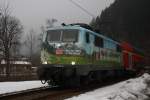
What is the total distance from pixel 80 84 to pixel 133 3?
4733 centimetres

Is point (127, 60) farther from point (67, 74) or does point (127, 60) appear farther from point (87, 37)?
point (67, 74)

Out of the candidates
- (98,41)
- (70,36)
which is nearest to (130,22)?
(98,41)

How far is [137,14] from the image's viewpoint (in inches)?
2499

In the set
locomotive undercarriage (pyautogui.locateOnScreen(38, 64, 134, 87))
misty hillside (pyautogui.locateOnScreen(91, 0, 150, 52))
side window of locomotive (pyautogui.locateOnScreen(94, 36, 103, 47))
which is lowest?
locomotive undercarriage (pyautogui.locateOnScreen(38, 64, 134, 87))

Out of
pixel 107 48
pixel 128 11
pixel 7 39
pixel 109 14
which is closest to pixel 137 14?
pixel 128 11

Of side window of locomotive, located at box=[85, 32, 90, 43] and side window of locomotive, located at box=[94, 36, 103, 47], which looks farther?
side window of locomotive, located at box=[94, 36, 103, 47]

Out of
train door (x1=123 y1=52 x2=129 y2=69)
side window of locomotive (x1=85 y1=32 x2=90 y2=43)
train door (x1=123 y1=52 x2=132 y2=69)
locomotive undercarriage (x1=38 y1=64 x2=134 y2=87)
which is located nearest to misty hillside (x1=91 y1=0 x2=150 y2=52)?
train door (x1=123 y1=52 x2=132 y2=69)

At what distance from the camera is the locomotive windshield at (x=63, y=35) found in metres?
16.8

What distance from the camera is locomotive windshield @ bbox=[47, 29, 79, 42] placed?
1681 cm

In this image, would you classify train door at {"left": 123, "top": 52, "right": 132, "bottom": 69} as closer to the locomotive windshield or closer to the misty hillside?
the locomotive windshield

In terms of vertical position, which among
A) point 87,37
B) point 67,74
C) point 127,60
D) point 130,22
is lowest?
point 67,74

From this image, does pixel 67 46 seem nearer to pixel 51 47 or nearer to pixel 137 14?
pixel 51 47

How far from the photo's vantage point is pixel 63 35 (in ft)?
56.2

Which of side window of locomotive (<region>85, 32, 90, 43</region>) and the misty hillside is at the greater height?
the misty hillside
